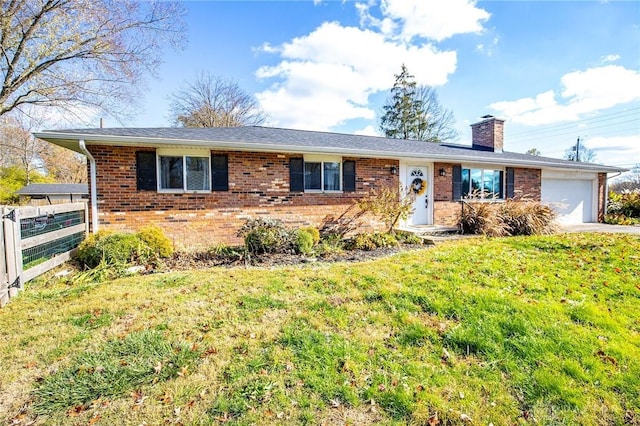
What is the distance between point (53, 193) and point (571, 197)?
30285mm

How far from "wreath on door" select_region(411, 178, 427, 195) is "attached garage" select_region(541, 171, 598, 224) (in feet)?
19.7

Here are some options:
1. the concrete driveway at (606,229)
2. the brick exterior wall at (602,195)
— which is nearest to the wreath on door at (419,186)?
the concrete driveway at (606,229)

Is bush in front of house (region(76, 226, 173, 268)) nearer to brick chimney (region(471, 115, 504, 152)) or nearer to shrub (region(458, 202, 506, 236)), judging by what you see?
shrub (region(458, 202, 506, 236))

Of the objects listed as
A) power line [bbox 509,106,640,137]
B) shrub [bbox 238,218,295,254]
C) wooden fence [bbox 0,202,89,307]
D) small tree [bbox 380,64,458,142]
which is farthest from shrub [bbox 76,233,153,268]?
power line [bbox 509,106,640,137]

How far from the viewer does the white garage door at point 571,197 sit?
41.6 ft

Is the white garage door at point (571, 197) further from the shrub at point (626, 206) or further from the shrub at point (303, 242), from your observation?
the shrub at point (303, 242)

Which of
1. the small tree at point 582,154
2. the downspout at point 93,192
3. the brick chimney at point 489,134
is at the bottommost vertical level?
the downspout at point 93,192

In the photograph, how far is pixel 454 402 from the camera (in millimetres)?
2312

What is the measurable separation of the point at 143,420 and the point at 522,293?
14.4 feet

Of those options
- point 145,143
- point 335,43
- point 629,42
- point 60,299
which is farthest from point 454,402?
point 629,42

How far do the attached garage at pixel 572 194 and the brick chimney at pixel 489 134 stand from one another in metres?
2.18

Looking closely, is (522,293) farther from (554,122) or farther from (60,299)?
(554,122)

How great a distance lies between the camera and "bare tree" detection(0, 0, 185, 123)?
11305 mm

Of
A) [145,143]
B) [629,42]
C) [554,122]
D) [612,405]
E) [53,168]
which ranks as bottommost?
[612,405]
